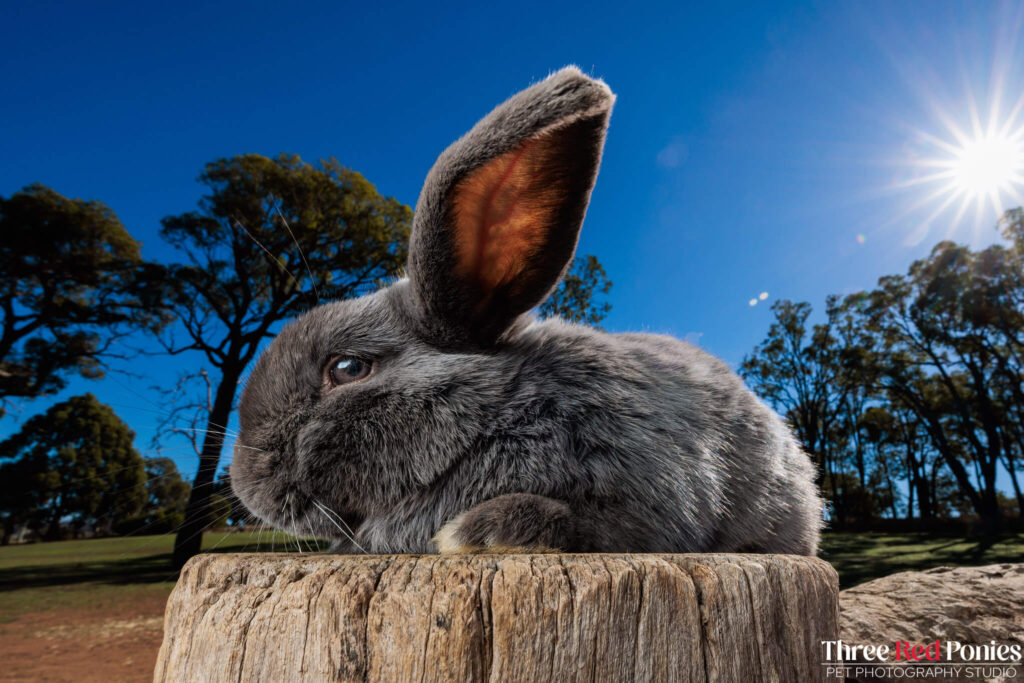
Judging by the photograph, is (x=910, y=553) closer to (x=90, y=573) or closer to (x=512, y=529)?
(x=512, y=529)

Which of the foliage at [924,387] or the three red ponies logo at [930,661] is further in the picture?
the foliage at [924,387]

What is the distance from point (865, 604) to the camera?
3.79 metres

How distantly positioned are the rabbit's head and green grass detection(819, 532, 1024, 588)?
12.7m

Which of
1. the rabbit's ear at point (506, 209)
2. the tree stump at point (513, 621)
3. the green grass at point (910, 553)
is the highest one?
the rabbit's ear at point (506, 209)

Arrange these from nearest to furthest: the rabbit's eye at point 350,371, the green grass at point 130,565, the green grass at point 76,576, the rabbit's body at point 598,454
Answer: the rabbit's body at point 598,454, the rabbit's eye at point 350,371, the green grass at point 130,565, the green grass at point 76,576

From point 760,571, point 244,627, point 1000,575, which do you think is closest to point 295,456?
point 244,627

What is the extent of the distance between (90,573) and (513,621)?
78.5ft

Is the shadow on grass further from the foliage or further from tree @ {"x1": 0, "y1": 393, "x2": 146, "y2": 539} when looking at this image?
the foliage

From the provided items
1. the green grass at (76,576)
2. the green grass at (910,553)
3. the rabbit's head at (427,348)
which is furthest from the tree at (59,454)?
the green grass at (910,553)

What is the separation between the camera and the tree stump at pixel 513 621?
5.12 feet

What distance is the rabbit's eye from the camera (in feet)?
8.54

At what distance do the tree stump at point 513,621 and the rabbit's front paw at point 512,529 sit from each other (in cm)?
22

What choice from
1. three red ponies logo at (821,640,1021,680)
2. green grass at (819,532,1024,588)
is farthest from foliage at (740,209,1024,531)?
three red ponies logo at (821,640,1021,680)

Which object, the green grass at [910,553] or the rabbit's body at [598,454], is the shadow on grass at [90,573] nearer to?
the rabbit's body at [598,454]
